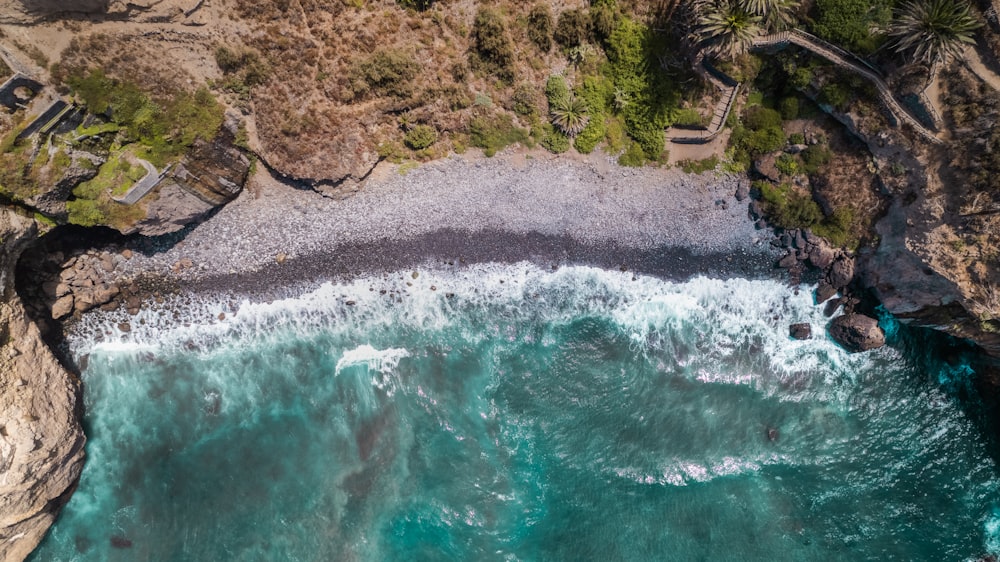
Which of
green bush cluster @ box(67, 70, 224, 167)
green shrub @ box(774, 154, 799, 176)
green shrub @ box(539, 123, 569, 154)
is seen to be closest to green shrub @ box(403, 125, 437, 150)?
green shrub @ box(539, 123, 569, 154)

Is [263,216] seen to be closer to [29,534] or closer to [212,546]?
[212,546]

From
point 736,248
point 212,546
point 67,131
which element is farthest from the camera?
point 736,248

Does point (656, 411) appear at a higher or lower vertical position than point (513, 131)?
lower

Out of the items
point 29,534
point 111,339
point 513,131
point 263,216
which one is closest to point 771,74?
point 513,131

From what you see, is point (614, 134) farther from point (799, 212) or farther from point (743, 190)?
point (799, 212)

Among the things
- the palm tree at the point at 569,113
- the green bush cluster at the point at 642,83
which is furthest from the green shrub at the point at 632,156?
the palm tree at the point at 569,113

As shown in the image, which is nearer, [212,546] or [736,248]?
[212,546]
